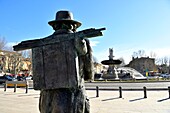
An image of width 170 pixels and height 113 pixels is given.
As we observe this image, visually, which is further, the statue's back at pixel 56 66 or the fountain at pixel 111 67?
the fountain at pixel 111 67

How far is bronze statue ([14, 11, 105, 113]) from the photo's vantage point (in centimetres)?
371

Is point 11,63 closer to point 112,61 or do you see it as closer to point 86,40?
point 112,61

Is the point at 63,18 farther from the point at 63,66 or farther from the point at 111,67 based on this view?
the point at 111,67

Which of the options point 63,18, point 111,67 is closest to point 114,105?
point 63,18

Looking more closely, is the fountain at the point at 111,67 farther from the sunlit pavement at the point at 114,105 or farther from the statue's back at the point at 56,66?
the statue's back at the point at 56,66

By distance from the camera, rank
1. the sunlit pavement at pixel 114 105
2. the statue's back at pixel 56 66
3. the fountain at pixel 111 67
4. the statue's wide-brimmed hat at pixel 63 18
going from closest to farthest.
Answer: the statue's back at pixel 56 66 → the statue's wide-brimmed hat at pixel 63 18 → the sunlit pavement at pixel 114 105 → the fountain at pixel 111 67

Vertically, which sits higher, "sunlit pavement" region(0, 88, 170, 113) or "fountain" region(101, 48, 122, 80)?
"fountain" region(101, 48, 122, 80)

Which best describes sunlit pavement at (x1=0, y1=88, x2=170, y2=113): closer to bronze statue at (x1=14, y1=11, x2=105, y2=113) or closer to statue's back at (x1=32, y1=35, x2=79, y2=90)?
bronze statue at (x1=14, y1=11, x2=105, y2=113)

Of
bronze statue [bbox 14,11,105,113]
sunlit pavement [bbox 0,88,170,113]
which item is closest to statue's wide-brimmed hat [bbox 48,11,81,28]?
bronze statue [bbox 14,11,105,113]

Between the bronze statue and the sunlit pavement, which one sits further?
the sunlit pavement

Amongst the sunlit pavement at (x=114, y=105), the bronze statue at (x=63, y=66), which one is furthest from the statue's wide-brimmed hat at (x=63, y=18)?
the sunlit pavement at (x=114, y=105)

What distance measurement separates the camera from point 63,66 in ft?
12.3

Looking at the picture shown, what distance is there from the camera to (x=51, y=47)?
3.89 m

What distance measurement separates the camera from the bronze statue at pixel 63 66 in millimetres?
3715
